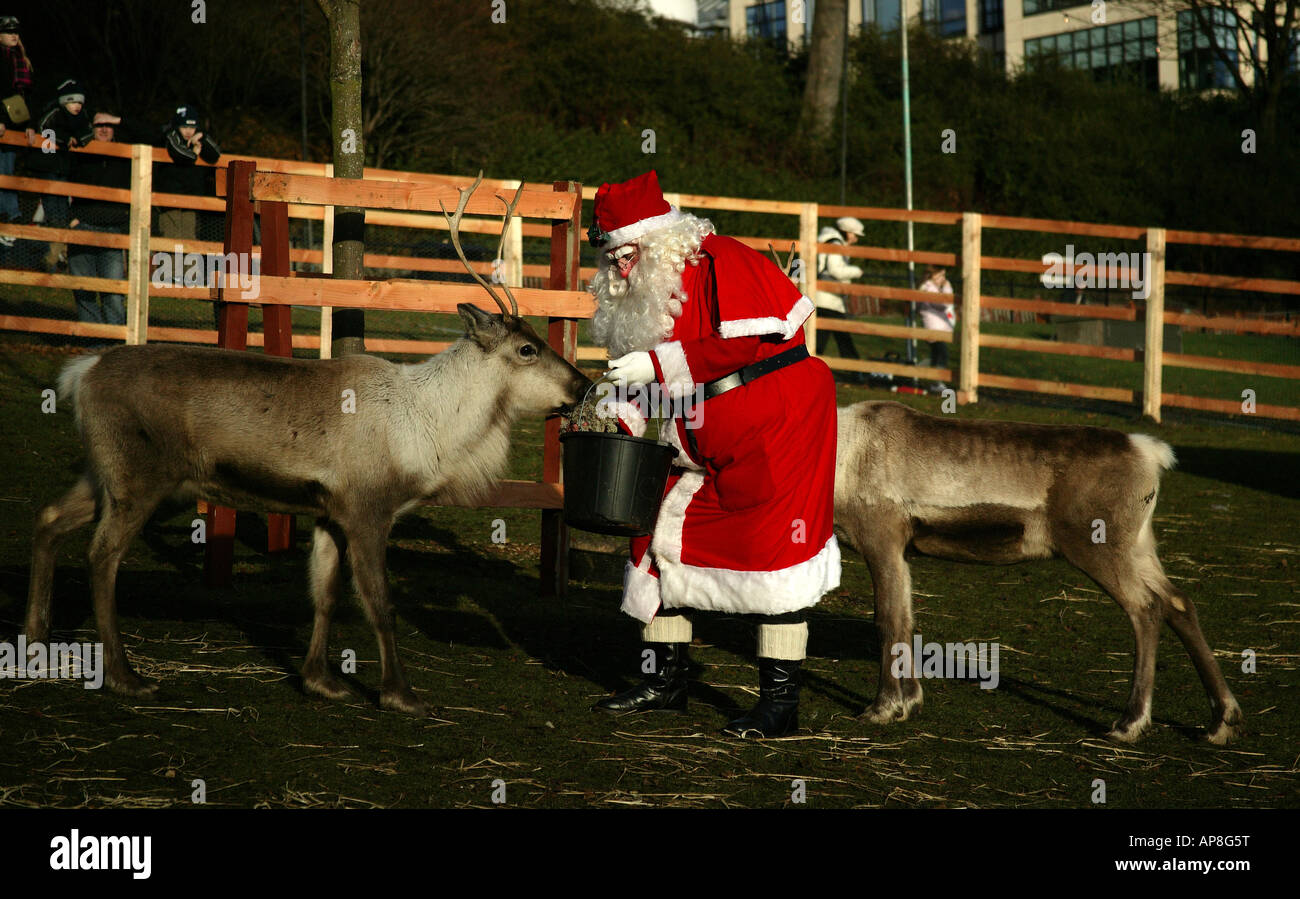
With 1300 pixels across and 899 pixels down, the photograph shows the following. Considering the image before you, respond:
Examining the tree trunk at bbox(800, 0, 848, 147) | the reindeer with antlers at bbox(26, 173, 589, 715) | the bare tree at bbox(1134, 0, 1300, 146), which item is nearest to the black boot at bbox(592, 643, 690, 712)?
the reindeer with antlers at bbox(26, 173, 589, 715)

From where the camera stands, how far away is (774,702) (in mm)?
4766

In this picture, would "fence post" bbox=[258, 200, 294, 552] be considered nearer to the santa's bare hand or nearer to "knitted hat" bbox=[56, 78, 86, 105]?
the santa's bare hand

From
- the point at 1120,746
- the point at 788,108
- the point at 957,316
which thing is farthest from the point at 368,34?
the point at 1120,746

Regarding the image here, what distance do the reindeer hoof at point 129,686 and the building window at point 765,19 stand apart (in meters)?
40.7

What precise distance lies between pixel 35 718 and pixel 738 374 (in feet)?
8.77

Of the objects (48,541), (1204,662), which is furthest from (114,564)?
(1204,662)

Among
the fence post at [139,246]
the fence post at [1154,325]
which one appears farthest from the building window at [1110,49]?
the fence post at [139,246]

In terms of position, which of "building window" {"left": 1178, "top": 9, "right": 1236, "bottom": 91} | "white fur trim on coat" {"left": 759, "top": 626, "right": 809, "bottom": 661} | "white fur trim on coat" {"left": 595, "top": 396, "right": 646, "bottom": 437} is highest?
"building window" {"left": 1178, "top": 9, "right": 1236, "bottom": 91}

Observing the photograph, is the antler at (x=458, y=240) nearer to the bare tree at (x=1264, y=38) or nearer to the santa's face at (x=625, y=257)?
the santa's face at (x=625, y=257)

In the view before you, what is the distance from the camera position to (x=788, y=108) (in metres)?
33.1

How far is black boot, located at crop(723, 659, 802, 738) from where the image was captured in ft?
15.5

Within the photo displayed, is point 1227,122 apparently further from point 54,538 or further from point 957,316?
point 54,538

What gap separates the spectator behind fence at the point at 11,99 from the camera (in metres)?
11.7

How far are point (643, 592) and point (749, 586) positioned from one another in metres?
0.46
